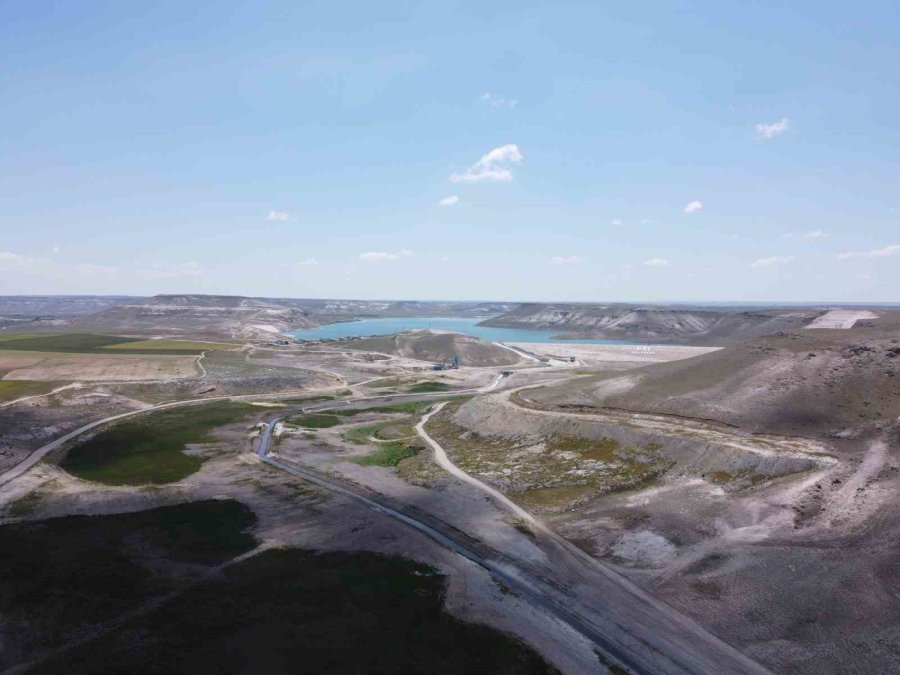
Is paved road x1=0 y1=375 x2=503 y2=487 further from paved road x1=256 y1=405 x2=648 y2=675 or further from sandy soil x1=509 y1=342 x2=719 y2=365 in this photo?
sandy soil x1=509 y1=342 x2=719 y2=365

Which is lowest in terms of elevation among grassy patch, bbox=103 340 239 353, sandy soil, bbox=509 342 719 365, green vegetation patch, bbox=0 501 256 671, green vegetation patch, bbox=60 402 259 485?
green vegetation patch, bbox=0 501 256 671

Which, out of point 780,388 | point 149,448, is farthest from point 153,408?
point 780,388

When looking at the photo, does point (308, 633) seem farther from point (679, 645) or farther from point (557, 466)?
point (557, 466)

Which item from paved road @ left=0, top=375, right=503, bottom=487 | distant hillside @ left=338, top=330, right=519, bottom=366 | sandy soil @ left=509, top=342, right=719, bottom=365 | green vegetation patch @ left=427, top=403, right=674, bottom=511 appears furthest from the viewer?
sandy soil @ left=509, top=342, right=719, bottom=365

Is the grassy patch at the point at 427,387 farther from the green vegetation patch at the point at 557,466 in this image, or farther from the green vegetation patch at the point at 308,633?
the green vegetation patch at the point at 308,633

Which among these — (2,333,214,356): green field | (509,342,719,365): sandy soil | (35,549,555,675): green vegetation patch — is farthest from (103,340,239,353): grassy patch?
(35,549,555,675): green vegetation patch

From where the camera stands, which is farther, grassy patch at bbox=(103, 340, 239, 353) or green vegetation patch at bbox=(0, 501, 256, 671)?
grassy patch at bbox=(103, 340, 239, 353)

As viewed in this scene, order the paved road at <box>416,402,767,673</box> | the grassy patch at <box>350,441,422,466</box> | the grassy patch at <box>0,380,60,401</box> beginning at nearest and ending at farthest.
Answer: the paved road at <box>416,402,767,673</box> < the grassy patch at <box>350,441,422,466</box> < the grassy patch at <box>0,380,60,401</box>
